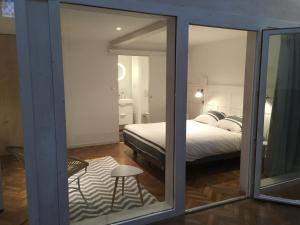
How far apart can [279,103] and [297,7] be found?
1.15 m

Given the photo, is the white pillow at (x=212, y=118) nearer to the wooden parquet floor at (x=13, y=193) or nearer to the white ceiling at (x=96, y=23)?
the white ceiling at (x=96, y=23)

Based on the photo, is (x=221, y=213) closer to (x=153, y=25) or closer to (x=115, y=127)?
(x=153, y=25)

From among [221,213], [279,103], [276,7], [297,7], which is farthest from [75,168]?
[297,7]

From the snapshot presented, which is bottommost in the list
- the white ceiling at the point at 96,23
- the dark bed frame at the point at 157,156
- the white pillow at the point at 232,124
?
the dark bed frame at the point at 157,156

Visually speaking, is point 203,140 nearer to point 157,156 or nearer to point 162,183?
point 157,156

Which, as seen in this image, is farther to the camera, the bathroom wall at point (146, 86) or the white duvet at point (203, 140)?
the bathroom wall at point (146, 86)

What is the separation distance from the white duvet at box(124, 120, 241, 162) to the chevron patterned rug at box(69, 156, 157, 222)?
2.51ft

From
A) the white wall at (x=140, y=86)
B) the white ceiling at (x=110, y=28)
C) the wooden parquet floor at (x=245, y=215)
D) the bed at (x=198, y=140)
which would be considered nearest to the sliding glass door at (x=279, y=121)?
the wooden parquet floor at (x=245, y=215)

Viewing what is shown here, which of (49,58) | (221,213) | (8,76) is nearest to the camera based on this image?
(49,58)

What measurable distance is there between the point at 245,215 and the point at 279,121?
1.32 metres

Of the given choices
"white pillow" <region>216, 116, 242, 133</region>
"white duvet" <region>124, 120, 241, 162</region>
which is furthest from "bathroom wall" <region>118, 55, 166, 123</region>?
"white pillow" <region>216, 116, 242, 133</region>

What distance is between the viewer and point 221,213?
2.69 m

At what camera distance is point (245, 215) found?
2.65m

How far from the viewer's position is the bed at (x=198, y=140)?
360cm
